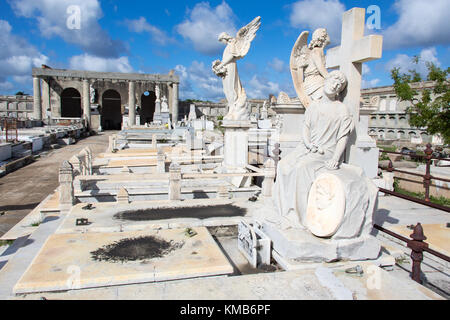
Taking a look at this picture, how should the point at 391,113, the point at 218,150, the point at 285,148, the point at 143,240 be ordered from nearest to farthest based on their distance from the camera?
the point at 143,240
the point at 285,148
the point at 218,150
the point at 391,113

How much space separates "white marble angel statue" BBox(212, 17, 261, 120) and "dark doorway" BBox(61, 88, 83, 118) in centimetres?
5163

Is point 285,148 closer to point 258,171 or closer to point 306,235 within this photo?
point 258,171

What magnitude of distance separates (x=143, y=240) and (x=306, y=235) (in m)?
2.27

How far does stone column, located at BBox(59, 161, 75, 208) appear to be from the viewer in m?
6.86

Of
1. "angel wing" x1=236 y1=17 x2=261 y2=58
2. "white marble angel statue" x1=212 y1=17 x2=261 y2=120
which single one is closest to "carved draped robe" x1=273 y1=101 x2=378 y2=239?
"white marble angel statue" x1=212 y1=17 x2=261 y2=120

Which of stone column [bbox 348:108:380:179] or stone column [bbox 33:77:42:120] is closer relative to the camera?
stone column [bbox 348:108:380:179]

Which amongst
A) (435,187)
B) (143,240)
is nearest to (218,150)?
(435,187)

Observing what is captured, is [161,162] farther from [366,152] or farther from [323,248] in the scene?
[323,248]

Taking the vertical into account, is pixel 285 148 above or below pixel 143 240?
above

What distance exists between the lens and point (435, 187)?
368 inches

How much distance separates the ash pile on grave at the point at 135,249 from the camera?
4.21 meters

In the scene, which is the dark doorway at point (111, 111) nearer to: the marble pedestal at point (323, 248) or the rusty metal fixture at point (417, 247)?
the marble pedestal at point (323, 248)

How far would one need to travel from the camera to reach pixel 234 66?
932cm

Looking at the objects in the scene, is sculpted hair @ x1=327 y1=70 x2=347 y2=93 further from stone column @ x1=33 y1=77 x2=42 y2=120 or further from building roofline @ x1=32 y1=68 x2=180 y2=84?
stone column @ x1=33 y1=77 x2=42 y2=120
